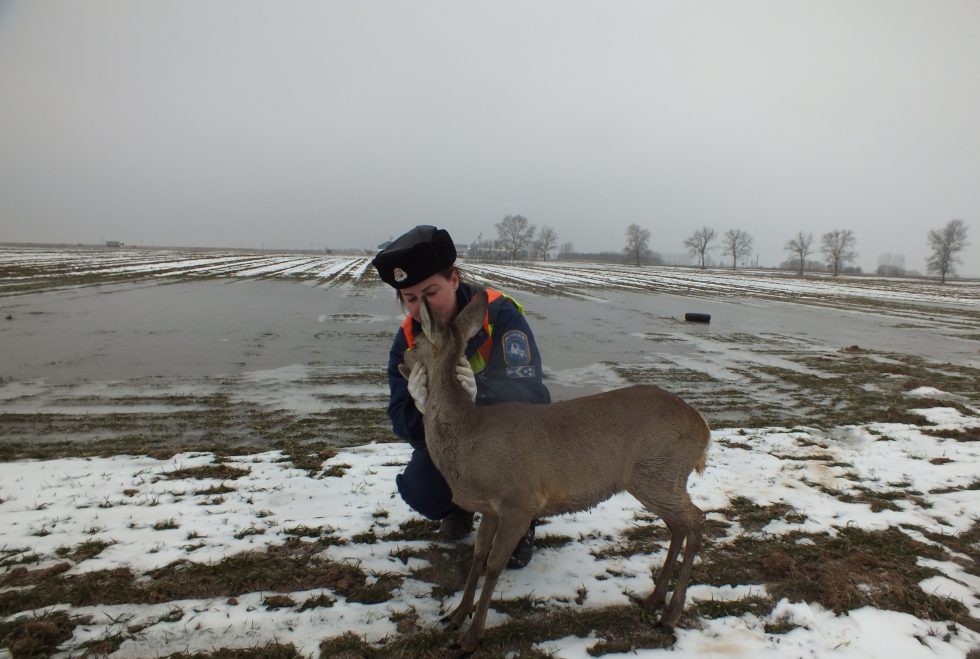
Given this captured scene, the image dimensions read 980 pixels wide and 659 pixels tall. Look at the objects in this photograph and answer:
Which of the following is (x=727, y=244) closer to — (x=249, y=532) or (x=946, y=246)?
(x=946, y=246)

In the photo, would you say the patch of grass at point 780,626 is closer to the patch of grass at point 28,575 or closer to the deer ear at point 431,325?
the deer ear at point 431,325

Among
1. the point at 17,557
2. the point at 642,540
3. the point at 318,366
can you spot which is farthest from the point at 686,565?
the point at 318,366

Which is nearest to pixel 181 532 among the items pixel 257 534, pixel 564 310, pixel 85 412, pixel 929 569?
pixel 257 534

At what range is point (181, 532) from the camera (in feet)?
12.6

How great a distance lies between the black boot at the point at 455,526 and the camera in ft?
13.0

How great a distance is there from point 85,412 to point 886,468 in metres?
9.99

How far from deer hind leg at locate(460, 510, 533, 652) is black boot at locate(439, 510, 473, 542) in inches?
44.5

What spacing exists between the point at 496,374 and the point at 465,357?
530mm

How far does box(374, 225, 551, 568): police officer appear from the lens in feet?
10.9

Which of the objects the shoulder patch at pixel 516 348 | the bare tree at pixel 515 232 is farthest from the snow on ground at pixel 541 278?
the bare tree at pixel 515 232

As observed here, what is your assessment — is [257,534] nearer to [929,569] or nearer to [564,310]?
[929,569]

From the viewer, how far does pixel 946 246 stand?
256ft

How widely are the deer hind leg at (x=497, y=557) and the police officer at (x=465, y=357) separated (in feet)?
2.73

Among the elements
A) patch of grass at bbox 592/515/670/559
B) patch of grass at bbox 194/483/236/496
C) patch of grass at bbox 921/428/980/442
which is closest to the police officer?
patch of grass at bbox 592/515/670/559
